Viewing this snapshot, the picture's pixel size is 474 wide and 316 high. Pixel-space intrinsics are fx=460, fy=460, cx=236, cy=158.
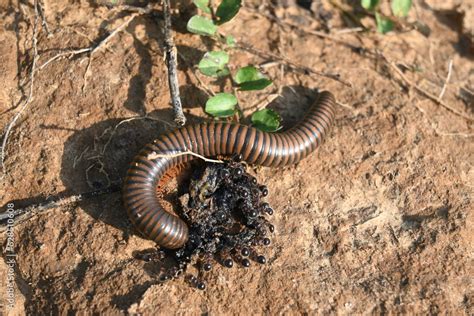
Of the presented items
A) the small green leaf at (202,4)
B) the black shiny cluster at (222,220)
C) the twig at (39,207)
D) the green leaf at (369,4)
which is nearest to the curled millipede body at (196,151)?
the black shiny cluster at (222,220)

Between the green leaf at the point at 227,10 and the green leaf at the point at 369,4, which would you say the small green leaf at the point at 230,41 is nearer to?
the green leaf at the point at 227,10

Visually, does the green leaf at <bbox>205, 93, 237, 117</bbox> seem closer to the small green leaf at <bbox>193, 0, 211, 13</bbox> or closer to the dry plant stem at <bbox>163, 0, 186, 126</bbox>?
the dry plant stem at <bbox>163, 0, 186, 126</bbox>

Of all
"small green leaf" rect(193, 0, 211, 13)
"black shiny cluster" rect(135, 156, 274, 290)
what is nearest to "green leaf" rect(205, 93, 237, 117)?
"black shiny cluster" rect(135, 156, 274, 290)

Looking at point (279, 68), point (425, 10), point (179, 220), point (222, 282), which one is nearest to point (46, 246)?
point (179, 220)

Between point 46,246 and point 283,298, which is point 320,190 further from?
point 46,246

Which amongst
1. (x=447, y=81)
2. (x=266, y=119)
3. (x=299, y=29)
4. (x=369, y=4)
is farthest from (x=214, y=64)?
(x=447, y=81)

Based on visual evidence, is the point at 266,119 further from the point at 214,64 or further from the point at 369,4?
the point at 369,4
